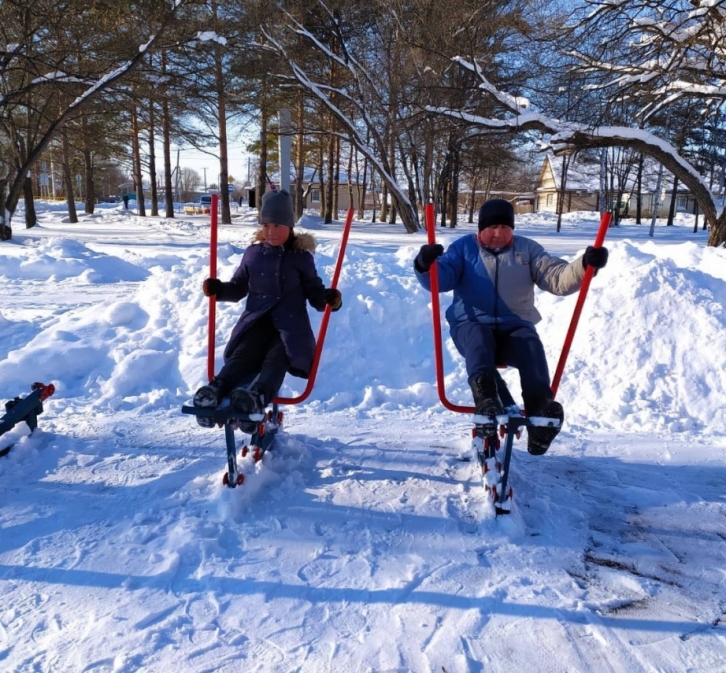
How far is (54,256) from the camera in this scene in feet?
37.4

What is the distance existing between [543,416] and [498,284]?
0.89 metres

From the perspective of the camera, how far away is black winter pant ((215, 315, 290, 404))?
3.19 metres

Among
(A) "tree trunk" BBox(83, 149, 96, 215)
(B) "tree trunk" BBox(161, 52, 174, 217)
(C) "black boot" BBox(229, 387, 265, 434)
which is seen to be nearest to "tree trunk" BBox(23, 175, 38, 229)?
(A) "tree trunk" BBox(83, 149, 96, 215)

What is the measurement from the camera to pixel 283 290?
142 inches

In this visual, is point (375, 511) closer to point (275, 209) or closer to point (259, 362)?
point (259, 362)

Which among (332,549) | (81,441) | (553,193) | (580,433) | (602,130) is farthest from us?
(553,193)

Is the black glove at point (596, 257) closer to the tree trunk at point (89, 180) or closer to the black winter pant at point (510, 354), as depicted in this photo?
the black winter pant at point (510, 354)

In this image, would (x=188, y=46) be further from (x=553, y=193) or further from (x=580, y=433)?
(x=553, y=193)

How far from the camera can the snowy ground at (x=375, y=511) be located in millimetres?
2143

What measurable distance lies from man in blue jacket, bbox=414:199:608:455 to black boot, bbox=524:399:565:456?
0.46 feet

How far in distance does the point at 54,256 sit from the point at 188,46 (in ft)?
22.9

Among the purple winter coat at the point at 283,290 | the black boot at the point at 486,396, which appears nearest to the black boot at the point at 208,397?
the purple winter coat at the point at 283,290

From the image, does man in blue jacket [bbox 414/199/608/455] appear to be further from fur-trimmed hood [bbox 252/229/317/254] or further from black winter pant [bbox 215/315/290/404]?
black winter pant [bbox 215/315/290/404]

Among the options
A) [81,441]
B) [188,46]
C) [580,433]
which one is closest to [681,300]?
[580,433]
